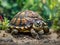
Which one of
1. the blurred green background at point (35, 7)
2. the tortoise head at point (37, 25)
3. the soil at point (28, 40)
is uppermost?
the blurred green background at point (35, 7)

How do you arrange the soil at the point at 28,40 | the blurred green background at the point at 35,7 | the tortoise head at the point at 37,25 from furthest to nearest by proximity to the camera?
the blurred green background at the point at 35,7 → the tortoise head at the point at 37,25 → the soil at the point at 28,40

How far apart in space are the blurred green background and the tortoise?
3.16 feet

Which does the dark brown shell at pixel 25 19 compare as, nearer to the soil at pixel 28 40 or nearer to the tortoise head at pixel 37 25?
the tortoise head at pixel 37 25

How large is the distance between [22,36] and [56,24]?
1.13 metres

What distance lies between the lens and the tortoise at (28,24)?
12.0 ft

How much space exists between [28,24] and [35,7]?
208 cm

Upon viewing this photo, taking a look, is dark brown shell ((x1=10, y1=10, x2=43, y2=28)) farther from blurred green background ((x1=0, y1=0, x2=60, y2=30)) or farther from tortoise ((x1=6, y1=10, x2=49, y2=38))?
blurred green background ((x1=0, y1=0, x2=60, y2=30))

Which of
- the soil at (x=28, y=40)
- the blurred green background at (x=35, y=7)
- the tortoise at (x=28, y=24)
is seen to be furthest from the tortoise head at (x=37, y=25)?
the blurred green background at (x=35, y=7)

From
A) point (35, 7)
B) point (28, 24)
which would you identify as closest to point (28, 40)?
point (28, 24)

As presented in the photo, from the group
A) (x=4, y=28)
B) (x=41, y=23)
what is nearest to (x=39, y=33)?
(x=41, y=23)

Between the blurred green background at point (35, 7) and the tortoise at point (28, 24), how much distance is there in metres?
0.96

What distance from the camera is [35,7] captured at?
18.6 ft

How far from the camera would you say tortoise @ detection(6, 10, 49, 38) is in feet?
12.0

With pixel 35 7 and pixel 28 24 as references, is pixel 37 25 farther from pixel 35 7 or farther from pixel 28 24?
pixel 35 7
